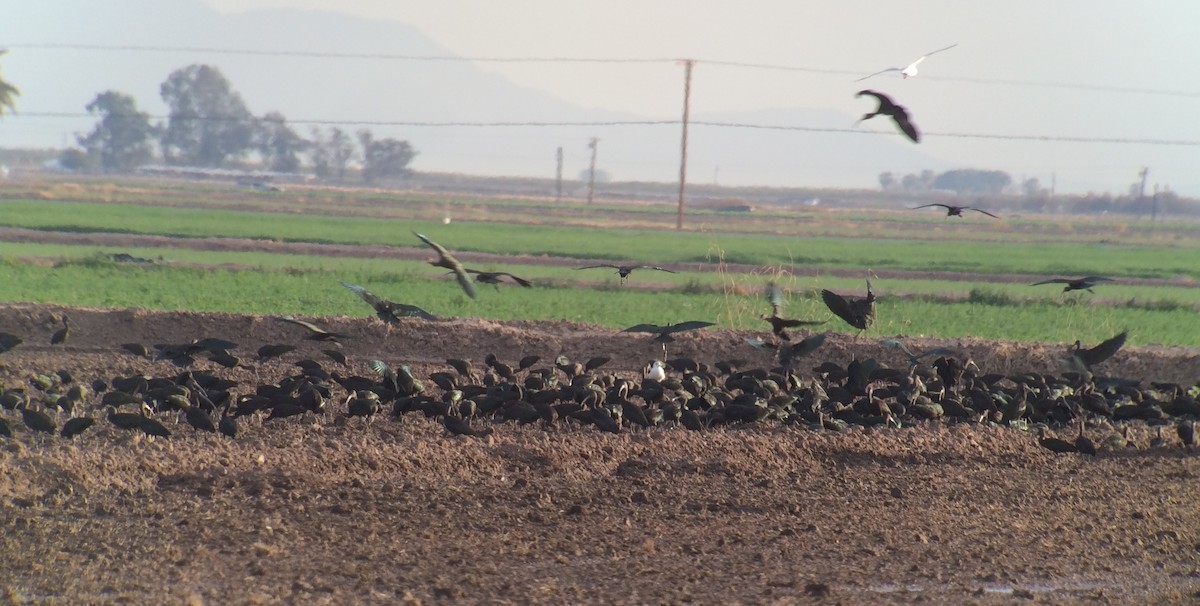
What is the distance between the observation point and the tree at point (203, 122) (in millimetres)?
145375

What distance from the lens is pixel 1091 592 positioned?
7.28m

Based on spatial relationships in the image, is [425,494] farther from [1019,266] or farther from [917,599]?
[1019,266]

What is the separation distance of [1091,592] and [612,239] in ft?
140

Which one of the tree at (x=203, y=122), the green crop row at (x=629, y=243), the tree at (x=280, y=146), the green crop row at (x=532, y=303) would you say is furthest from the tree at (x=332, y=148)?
the green crop row at (x=532, y=303)

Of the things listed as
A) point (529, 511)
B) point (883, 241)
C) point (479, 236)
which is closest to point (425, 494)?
point (529, 511)

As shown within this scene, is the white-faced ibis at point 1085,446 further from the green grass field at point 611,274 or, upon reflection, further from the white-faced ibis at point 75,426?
the white-faced ibis at point 75,426

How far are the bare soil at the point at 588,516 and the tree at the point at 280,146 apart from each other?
14397cm

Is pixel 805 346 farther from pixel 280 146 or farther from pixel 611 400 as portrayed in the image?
pixel 280 146

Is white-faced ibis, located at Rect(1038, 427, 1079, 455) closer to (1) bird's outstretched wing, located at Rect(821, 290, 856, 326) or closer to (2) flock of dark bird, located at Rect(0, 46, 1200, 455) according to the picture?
(2) flock of dark bird, located at Rect(0, 46, 1200, 455)

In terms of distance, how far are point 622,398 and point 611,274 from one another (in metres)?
21.8

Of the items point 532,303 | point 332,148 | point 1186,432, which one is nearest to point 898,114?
point 1186,432

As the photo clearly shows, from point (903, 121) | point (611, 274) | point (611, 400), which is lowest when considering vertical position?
point (611, 274)

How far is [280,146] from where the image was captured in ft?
489

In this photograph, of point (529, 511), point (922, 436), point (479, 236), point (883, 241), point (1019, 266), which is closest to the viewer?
point (529, 511)
